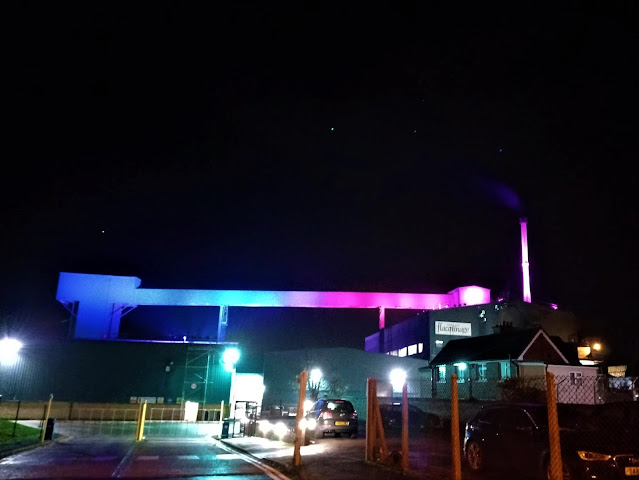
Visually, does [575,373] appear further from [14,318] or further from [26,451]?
[14,318]

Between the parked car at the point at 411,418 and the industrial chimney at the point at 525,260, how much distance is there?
34241 mm

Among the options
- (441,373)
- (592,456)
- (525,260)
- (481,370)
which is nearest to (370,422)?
(592,456)

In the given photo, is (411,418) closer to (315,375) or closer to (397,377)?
(315,375)

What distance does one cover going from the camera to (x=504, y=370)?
3484cm

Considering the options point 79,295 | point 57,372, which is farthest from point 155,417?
point 79,295

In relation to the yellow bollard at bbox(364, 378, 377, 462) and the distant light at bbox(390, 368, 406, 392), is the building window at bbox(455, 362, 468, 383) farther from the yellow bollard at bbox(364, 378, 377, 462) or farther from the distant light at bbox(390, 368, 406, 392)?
the yellow bollard at bbox(364, 378, 377, 462)

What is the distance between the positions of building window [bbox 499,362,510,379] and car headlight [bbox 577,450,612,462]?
26596mm

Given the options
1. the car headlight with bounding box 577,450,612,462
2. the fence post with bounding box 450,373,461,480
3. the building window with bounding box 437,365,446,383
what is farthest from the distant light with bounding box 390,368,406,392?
the fence post with bounding box 450,373,461,480

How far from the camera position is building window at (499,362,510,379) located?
3447cm

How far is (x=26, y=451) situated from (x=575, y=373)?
106ft

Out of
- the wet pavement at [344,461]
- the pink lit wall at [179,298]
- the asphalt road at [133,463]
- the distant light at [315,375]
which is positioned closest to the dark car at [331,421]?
the wet pavement at [344,461]

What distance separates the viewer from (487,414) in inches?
482

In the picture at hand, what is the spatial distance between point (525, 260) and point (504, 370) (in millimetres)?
28321

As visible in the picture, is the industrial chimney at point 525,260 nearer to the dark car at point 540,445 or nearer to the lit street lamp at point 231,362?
the lit street lamp at point 231,362
